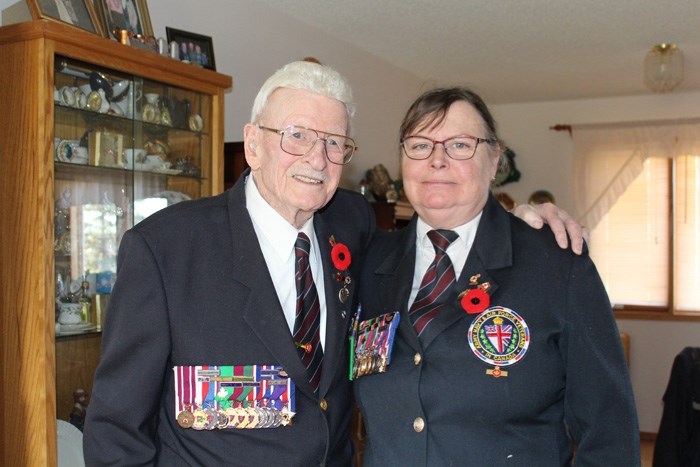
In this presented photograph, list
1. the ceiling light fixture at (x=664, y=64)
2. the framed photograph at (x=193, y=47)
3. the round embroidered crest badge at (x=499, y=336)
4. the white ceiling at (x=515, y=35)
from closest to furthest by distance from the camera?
the round embroidered crest badge at (x=499, y=336), the framed photograph at (x=193, y=47), the white ceiling at (x=515, y=35), the ceiling light fixture at (x=664, y=64)

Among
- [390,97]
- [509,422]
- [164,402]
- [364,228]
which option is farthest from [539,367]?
[390,97]

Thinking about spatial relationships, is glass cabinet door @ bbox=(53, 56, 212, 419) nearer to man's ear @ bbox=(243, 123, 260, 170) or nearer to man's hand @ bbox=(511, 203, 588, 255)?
man's ear @ bbox=(243, 123, 260, 170)

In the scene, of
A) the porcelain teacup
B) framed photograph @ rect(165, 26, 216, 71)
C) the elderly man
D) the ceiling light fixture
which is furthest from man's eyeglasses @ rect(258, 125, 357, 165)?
the ceiling light fixture

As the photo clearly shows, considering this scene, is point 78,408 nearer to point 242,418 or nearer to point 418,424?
point 242,418

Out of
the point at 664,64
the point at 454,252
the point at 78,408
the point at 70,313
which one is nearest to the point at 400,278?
the point at 454,252

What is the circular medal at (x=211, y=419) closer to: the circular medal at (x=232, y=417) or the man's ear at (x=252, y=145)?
the circular medal at (x=232, y=417)

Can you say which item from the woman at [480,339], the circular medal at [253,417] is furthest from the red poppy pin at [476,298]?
the circular medal at [253,417]

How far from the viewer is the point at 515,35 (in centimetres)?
460

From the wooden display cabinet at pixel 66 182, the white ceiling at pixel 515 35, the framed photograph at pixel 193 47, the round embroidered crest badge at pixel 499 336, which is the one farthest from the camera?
the white ceiling at pixel 515 35

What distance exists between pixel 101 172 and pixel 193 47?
27.8 inches

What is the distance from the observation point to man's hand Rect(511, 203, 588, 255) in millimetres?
1585

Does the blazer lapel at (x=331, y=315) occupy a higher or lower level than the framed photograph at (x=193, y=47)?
lower

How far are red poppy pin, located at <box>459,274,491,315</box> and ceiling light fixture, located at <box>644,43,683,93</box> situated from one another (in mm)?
3691

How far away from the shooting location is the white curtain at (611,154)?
6469 millimetres
